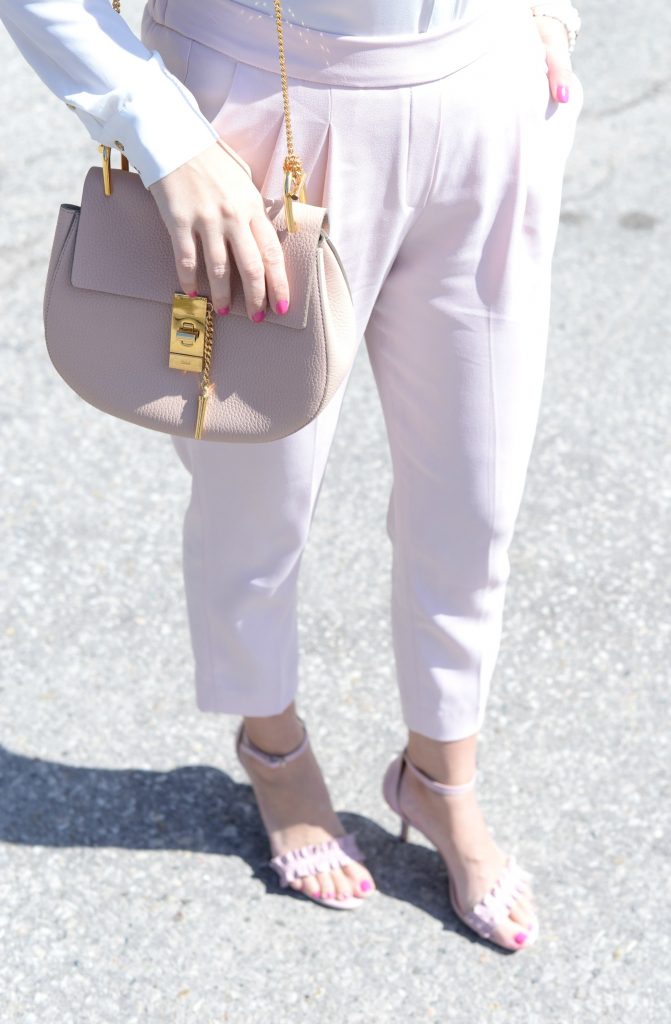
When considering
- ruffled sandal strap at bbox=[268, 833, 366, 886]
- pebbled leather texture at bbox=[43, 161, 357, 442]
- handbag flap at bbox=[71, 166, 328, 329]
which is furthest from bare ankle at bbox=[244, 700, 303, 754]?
handbag flap at bbox=[71, 166, 328, 329]

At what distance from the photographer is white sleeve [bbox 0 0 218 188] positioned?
1.06m

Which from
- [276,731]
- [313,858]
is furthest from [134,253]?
[313,858]

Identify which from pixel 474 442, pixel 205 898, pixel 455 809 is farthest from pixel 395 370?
pixel 205 898

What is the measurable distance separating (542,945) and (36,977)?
63cm

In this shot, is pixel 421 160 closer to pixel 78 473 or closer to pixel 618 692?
pixel 618 692

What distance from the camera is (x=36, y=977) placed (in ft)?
5.02

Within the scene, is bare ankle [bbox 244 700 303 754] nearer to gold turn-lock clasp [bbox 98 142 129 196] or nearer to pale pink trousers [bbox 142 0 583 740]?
pale pink trousers [bbox 142 0 583 740]

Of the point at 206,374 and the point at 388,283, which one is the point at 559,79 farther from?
the point at 206,374

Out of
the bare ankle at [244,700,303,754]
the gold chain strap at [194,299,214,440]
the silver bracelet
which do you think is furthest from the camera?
the bare ankle at [244,700,303,754]

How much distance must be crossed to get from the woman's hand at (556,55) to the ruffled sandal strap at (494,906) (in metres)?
0.96

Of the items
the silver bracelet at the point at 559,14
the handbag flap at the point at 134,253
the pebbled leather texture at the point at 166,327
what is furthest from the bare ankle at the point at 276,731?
the silver bracelet at the point at 559,14

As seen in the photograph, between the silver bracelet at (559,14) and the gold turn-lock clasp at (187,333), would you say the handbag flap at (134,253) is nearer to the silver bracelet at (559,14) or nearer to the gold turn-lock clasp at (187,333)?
the gold turn-lock clasp at (187,333)

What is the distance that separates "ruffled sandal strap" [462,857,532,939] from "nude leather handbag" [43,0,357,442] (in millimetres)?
737

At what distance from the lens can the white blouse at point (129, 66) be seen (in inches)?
41.6
